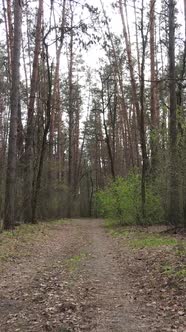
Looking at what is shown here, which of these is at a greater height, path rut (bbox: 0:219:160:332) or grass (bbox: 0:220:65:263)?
grass (bbox: 0:220:65:263)

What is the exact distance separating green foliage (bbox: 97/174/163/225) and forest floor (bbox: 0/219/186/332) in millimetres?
7855

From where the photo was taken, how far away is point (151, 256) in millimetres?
10562

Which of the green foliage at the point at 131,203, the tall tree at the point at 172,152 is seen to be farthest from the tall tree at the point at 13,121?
the green foliage at the point at 131,203

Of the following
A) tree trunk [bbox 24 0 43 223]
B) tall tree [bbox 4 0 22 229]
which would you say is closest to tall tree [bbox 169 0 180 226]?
tall tree [bbox 4 0 22 229]

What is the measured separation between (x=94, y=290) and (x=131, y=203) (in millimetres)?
14206

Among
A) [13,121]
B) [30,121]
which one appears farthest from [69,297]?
[30,121]

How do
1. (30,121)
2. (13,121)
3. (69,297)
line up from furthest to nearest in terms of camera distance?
(30,121) < (13,121) < (69,297)

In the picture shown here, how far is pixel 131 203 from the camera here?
21.5 m

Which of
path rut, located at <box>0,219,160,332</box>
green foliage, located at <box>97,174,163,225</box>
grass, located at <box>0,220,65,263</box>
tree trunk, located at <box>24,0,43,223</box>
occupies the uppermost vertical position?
tree trunk, located at <box>24,0,43,223</box>

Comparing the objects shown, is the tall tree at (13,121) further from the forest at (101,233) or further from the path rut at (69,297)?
the path rut at (69,297)

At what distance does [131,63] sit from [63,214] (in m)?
17.9

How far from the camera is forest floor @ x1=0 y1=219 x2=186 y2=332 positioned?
222 inches

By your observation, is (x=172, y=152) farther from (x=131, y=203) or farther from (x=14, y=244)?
(x=131, y=203)

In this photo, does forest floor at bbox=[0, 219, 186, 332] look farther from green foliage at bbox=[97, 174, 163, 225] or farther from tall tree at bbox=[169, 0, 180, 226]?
green foliage at bbox=[97, 174, 163, 225]
